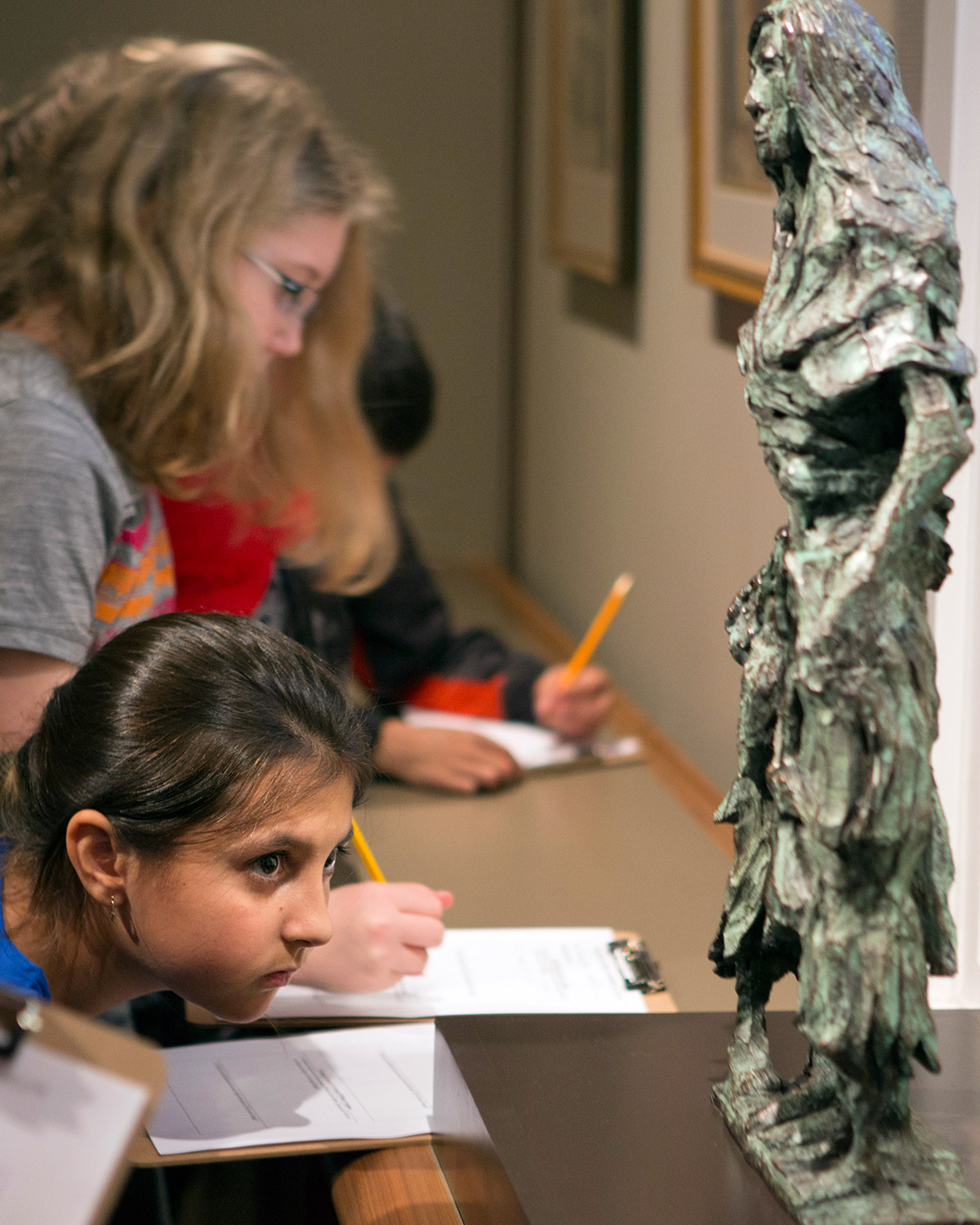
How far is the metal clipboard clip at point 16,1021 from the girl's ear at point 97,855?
1.17 feet

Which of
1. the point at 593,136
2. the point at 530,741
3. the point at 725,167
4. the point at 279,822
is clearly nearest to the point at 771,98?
the point at 279,822

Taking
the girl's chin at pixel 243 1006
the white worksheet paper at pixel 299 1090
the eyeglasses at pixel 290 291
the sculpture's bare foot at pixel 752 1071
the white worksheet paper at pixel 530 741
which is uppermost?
the eyeglasses at pixel 290 291

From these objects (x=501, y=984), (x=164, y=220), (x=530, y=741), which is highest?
(x=164, y=220)

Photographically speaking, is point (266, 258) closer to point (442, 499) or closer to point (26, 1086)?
point (26, 1086)

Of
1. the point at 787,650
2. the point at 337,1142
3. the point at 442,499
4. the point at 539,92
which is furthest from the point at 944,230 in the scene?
the point at 442,499

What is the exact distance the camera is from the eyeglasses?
110cm

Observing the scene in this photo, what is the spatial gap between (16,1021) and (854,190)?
0.44m

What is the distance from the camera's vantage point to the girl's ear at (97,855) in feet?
2.48

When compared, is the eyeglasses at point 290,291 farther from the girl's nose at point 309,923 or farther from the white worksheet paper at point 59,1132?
the white worksheet paper at point 59,1132

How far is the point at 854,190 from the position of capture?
585mm

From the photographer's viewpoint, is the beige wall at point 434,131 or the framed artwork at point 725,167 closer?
the framed artwork at point 725,167

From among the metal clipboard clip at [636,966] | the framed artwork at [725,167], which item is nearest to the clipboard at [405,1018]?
the metal clipboard clip at [636,966]

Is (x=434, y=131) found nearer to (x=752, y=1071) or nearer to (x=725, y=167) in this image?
(x=725, y=167)

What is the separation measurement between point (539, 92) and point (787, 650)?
1811 mm
